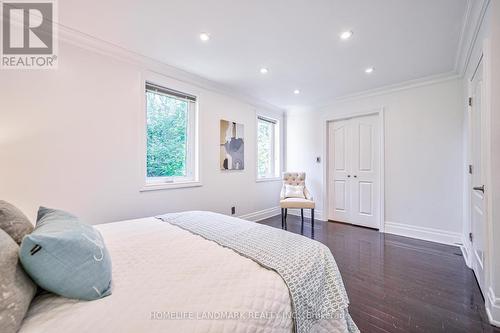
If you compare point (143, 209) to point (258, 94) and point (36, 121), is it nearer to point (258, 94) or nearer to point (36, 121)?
point (36, 121)

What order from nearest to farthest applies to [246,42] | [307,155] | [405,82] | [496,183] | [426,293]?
[496,183], [426,293], [246,42], [405,82], [307,155]

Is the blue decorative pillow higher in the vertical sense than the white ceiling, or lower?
lower

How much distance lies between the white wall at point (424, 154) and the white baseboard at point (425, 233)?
0.02 m

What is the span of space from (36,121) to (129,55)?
1.16 metres

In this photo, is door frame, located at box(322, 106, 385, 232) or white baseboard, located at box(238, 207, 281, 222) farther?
white baseboard, located at box(238, 207, 281, 222)

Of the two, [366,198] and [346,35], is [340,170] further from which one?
[346,35]

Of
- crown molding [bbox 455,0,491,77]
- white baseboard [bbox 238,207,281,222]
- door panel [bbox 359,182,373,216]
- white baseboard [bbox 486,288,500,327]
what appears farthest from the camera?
white baseboard [bbox 238,207,281,222]

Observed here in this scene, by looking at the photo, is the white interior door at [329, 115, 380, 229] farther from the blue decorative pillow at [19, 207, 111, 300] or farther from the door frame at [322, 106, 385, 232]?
the blue decorative pillow at [19, 207, 111, 300]

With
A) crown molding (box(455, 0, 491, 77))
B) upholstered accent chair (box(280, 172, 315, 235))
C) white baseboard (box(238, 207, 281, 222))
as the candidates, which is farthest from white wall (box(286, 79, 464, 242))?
white baseboard (box(238, 207, 281, 222))

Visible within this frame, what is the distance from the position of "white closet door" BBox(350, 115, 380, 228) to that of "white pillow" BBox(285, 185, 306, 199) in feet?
3.14

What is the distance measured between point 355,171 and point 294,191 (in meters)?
1.19

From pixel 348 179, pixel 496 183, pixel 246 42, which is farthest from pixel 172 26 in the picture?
pixel 348 179

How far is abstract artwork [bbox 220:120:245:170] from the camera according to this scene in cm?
361

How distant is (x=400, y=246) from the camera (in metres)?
3.00
